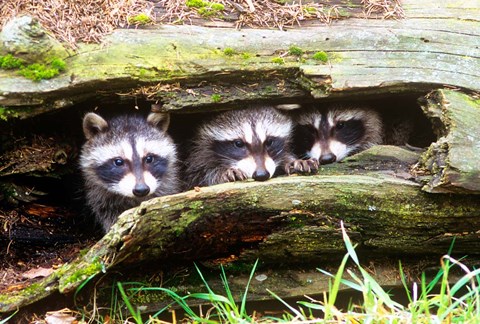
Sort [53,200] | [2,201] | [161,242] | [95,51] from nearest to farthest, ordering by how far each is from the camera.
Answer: [161,242], [95,51], [2,201], [53,200]

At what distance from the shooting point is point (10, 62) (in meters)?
3.66

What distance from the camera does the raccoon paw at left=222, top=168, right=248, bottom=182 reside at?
4371mm

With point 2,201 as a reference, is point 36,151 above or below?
above

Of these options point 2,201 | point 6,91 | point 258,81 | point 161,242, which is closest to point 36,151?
point 2,201

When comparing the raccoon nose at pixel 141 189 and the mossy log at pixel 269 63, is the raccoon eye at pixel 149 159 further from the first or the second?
the mossy log at pixel 269 63

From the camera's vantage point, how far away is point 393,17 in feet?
14.5

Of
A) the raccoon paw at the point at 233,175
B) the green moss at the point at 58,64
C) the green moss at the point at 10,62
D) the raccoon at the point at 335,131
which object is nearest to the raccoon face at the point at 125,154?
the raccoon paw at the point at 233,175

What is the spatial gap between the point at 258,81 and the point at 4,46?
1.61m

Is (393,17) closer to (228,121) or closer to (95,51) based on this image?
(228,121)

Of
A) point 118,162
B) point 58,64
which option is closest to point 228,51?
point 58,64

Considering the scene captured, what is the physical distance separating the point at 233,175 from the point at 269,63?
0.83 m

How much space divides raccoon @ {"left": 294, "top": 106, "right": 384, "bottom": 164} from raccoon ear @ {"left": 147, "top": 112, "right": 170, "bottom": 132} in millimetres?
1075

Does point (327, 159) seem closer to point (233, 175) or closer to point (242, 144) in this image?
point (242, 144)

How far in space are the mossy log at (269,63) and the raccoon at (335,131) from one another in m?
0.73
